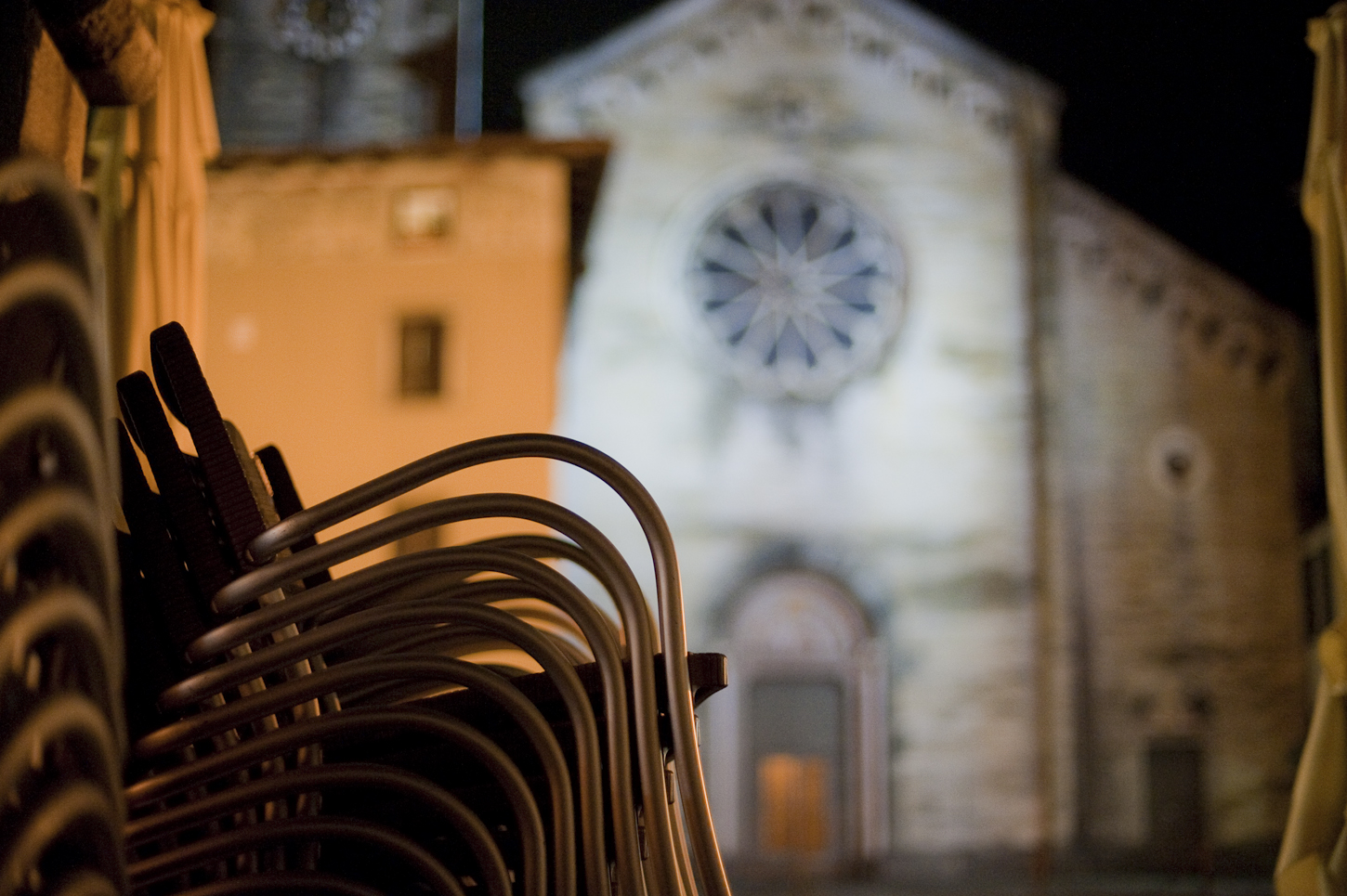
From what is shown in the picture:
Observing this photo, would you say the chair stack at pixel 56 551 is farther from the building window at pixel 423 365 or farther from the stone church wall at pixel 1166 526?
the stone church wall at pixel 1166 526

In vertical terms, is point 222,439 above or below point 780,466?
below

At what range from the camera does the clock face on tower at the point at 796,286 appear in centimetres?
1450

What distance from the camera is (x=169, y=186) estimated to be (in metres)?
3.08

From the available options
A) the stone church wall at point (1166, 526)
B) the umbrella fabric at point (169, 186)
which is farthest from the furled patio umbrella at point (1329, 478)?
the stone church wall at point (1166, 526)

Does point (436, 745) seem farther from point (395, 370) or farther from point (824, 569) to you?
point (824, 569)

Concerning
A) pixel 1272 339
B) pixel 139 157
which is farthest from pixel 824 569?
pixel 139 157

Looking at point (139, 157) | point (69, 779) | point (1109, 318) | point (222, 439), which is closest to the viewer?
point (69, 779)

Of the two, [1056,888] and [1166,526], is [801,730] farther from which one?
[1166,526]

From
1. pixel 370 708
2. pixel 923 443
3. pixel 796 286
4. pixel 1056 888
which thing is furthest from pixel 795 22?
pixel 370 708

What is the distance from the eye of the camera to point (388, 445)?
1191 centimetres

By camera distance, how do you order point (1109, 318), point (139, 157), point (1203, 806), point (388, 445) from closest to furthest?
point (139, 157)
point (388, 445)
point (1203, 806)
point (1109, 318)

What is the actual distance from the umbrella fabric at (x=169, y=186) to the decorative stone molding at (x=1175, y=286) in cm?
1268

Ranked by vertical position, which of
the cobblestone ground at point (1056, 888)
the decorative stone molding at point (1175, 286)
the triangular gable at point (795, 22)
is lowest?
Answer: the cobblestone ground at point (1056, 888)

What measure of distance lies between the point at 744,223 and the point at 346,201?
454 cm
